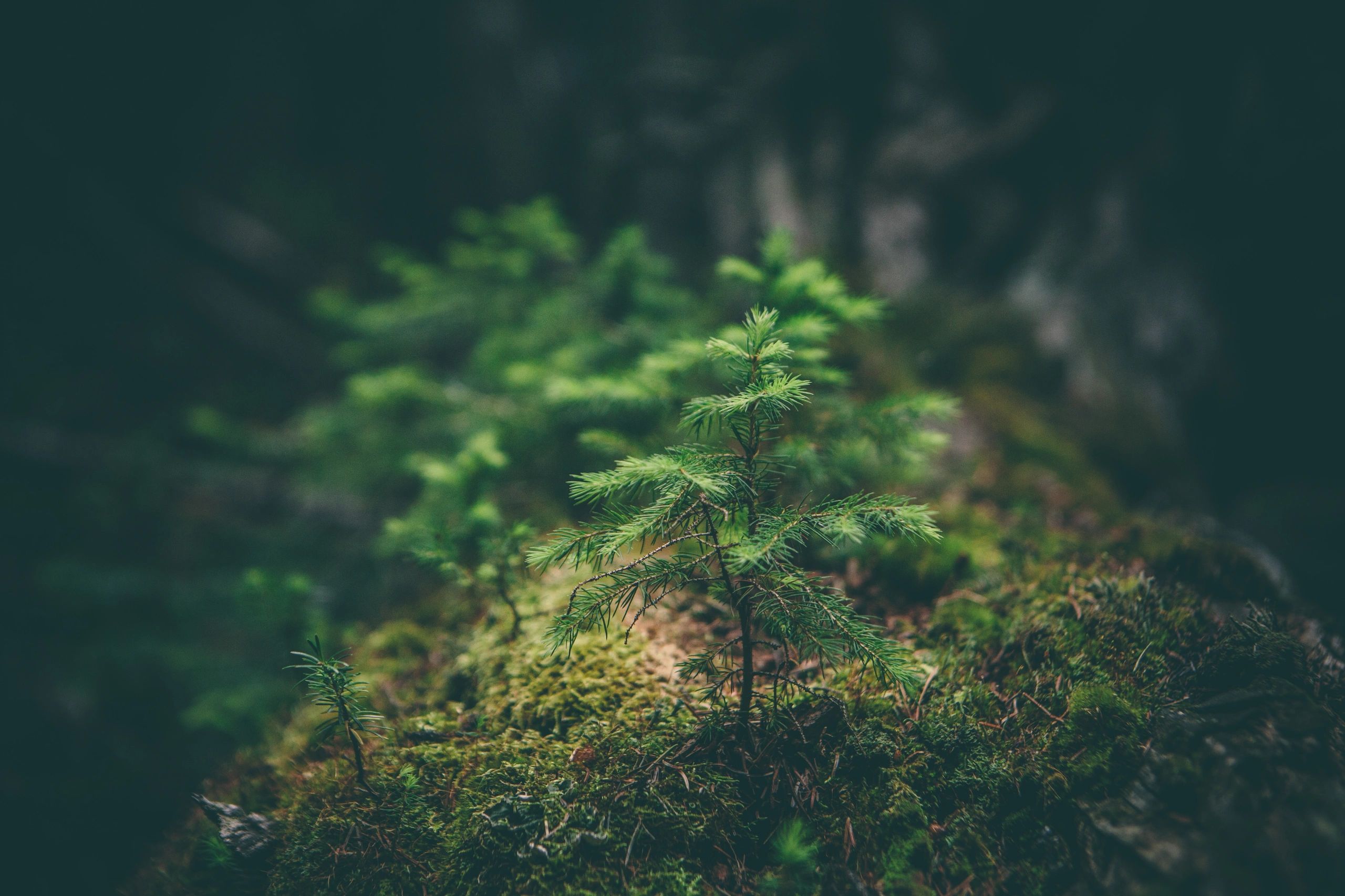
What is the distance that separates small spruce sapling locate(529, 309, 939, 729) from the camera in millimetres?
1726

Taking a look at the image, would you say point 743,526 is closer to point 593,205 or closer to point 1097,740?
point 1097,740

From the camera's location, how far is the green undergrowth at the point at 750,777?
190cm

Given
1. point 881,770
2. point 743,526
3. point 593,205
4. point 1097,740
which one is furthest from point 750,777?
point 593,205

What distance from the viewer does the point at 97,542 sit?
5395mm

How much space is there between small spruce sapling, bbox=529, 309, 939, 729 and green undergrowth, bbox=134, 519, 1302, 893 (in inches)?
19.4

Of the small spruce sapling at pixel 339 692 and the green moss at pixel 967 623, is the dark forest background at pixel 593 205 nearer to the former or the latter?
the green moss at pixel 967 623

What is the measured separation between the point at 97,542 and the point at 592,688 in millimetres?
6165

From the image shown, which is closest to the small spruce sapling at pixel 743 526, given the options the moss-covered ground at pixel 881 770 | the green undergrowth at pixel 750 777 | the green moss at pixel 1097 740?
the moss-covered ground at pixel 881 770

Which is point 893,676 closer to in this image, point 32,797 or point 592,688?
point 592,688

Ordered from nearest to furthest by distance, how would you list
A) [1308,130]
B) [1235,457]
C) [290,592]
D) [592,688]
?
[592,688] → [290,592] → [1308,130] → [1235,457]

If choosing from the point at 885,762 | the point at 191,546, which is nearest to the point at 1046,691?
the point at 885,762

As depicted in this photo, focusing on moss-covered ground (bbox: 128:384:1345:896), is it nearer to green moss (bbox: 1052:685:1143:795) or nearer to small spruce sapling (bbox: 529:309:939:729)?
green moss (bbox: 1052:685:1143:795)

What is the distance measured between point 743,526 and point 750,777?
1.00m

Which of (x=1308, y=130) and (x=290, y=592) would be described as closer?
(x=290, y=592)
